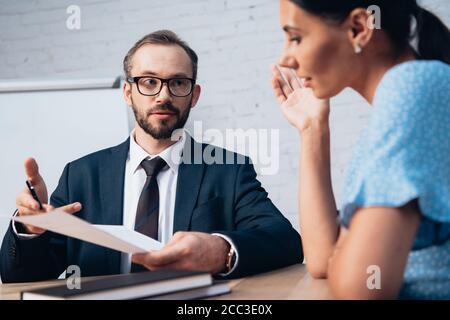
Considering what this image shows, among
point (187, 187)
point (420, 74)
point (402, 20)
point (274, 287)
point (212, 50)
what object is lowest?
point (274, 287)

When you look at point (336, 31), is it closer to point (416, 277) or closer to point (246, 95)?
point (416, 277)

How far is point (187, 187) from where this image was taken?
161 cm

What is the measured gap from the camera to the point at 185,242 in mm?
1031

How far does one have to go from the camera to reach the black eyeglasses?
1729mm

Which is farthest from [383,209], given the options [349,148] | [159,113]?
[349,148]

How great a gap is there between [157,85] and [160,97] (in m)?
0.04

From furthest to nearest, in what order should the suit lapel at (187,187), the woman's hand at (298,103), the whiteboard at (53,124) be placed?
the whiteboard at (53,124)
the suit lapel at (187,187)
the woman's hand at (298,103)

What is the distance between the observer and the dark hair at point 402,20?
86cm

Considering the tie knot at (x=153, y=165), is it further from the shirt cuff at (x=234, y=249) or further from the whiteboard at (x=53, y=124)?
the whiteboard at (x=53, y=124)

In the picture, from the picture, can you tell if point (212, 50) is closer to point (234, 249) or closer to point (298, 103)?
point (298, 103)

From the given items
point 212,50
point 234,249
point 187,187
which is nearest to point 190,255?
point 234,249

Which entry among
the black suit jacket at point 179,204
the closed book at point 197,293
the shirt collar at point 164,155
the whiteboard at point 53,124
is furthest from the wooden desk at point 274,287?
the whiteboard at point 53,124

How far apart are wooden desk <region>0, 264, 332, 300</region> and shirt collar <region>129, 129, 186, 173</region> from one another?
506 mm

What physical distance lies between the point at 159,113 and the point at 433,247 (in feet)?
3.56
